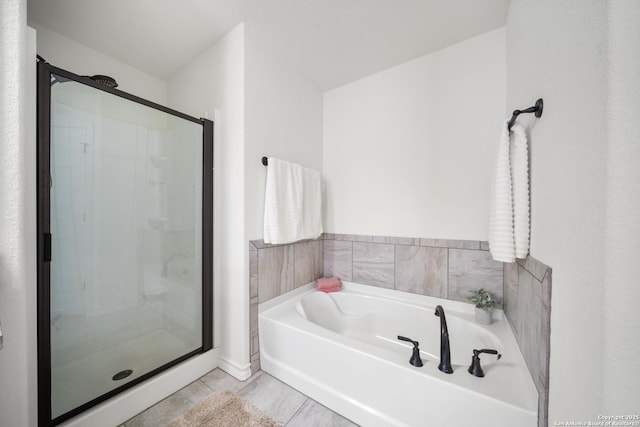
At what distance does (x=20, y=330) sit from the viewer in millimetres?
826

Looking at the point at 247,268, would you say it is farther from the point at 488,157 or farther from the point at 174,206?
the point at 488,157

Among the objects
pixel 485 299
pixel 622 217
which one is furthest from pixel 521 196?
pixel 485 299

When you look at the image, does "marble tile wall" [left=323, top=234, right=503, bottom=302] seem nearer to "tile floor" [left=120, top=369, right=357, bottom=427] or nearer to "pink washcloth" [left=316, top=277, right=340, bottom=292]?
"pink washcloth" [left=316, top=277, right=340, bottom=292]

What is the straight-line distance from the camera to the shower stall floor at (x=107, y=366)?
113cm

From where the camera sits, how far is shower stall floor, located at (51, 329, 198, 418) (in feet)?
3.70

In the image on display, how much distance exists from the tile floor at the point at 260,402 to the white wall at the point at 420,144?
4.43 feet

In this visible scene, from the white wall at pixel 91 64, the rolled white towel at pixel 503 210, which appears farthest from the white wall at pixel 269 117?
the rolled white towel at pixel 503 210

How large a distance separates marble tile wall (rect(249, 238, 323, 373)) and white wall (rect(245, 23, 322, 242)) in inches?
6.5

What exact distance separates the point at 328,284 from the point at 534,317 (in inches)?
57.3

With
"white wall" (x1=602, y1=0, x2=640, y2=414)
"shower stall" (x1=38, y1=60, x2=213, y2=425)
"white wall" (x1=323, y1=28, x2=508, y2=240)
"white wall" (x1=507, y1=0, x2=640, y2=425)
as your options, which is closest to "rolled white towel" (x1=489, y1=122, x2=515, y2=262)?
"white wall" (x1=507, y1=0, x2=640, y2=425)

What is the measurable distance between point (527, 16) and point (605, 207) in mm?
1162

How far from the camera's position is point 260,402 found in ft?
4.44

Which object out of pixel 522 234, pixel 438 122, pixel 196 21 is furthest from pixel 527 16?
pixel 196 21

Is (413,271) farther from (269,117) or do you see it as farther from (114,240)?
(114,240)
